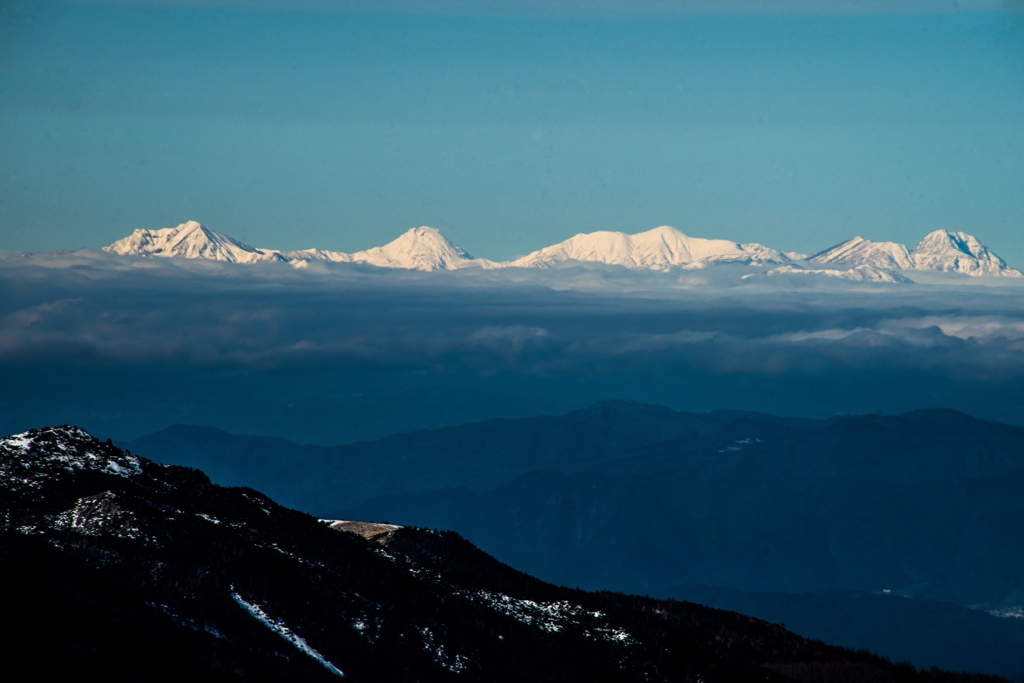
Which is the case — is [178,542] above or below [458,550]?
above

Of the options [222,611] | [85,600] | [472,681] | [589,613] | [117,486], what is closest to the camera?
[85,600]

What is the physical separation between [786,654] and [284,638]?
90739mm

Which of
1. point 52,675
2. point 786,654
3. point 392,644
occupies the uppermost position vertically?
point 52,675

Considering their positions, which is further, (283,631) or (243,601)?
(243,601)

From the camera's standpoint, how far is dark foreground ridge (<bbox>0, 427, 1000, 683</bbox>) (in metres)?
88.6

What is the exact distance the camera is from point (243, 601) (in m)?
105

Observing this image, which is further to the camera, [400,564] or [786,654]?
[786,654]

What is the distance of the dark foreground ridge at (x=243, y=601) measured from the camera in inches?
3487

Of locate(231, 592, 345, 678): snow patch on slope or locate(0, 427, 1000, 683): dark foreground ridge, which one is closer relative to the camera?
locate(0, 427, 1000, 683): dark foreground ridge

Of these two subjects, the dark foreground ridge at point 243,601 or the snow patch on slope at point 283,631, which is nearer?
the dark foreground ridge at point 243,601

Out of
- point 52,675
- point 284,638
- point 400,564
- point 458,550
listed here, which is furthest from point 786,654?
point 52,675

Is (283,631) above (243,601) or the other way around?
the other way around

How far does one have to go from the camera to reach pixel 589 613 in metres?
140

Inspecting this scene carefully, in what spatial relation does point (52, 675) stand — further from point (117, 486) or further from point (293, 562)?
point (117, 486)
